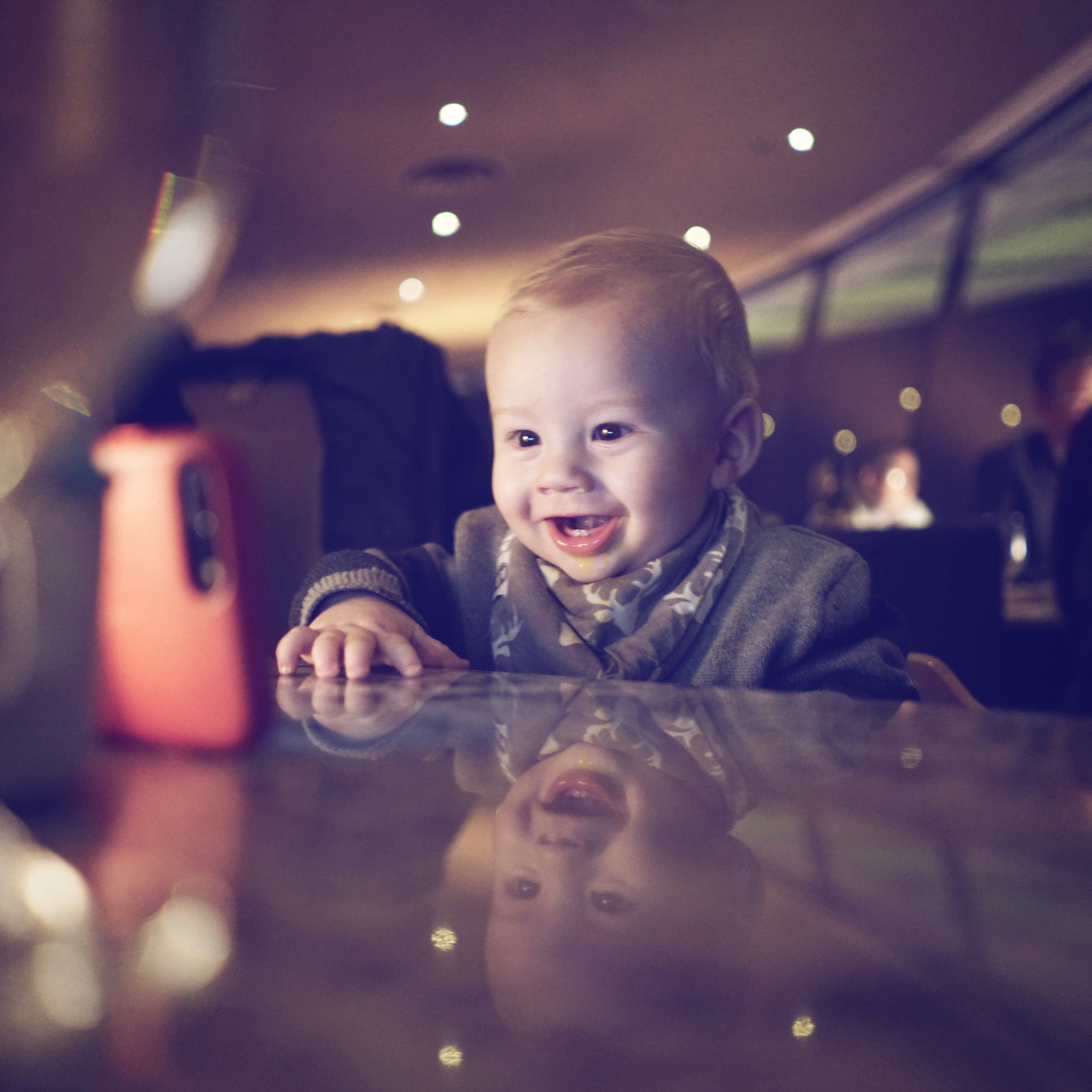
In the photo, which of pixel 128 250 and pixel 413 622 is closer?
pixel 128 250

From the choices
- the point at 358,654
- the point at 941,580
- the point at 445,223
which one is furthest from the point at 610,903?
the point at 445,223

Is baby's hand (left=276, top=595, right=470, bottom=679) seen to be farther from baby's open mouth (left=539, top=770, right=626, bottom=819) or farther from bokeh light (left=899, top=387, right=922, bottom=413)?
bokeh light (left=899, top=387, right=922, bottom=413)

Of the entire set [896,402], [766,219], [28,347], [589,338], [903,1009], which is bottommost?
[903,1009]

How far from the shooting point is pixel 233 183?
261 mm

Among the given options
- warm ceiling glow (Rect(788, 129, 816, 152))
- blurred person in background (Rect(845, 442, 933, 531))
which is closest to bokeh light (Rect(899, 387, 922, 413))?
blurred person in background (Rect(845, 442, 933, 531))

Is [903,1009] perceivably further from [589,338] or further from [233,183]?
[589,338]

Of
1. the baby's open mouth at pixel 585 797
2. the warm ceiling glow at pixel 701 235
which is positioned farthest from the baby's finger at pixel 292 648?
the warm ceiling glow at pixel 701 235

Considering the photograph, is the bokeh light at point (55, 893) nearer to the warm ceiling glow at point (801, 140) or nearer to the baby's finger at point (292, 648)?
the baby's finger at point (292, 648)

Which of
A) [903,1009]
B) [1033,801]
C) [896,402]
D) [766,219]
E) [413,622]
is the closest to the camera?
[903,1009]

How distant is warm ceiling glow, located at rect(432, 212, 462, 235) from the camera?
208 cm

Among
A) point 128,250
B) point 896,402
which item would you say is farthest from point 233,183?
point 896,402

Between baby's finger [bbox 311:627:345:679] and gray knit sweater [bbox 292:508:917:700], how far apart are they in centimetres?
13

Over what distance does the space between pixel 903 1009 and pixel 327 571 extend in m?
0.61

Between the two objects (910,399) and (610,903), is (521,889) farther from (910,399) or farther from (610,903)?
(910,399)
